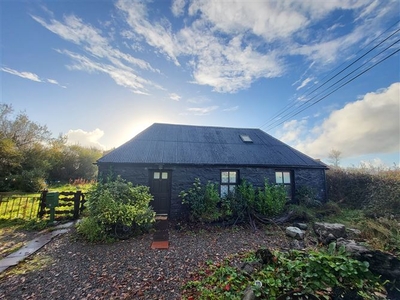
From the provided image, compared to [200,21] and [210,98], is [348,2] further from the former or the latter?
[210,98]

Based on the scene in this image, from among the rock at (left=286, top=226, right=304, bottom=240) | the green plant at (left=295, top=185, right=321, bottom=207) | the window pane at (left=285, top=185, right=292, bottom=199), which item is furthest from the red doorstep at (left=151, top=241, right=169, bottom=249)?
the green plant at (left=295, top=185, right=321, bottom=207)

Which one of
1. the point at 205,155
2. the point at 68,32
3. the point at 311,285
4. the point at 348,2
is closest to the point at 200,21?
the point at 68,32

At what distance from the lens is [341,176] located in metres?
11.4

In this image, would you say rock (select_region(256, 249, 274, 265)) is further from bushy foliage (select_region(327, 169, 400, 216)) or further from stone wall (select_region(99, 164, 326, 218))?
bushy foliage (select_region(327, 169, 400, 216))

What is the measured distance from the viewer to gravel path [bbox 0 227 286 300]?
3428 millimetres

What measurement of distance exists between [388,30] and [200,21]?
21.6ft

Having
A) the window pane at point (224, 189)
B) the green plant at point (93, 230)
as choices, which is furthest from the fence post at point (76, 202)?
the window pane at point (224, 189)

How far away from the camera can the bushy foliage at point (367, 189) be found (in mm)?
8164

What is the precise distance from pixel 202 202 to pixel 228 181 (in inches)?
80.2

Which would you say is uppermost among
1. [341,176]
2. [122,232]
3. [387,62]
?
[387,62]

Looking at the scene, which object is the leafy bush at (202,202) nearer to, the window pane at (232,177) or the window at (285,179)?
the window pane at (232,177)

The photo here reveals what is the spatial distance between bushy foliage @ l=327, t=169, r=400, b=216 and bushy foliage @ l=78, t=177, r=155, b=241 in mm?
9863

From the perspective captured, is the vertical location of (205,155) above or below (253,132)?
below

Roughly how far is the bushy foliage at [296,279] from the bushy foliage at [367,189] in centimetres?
733
